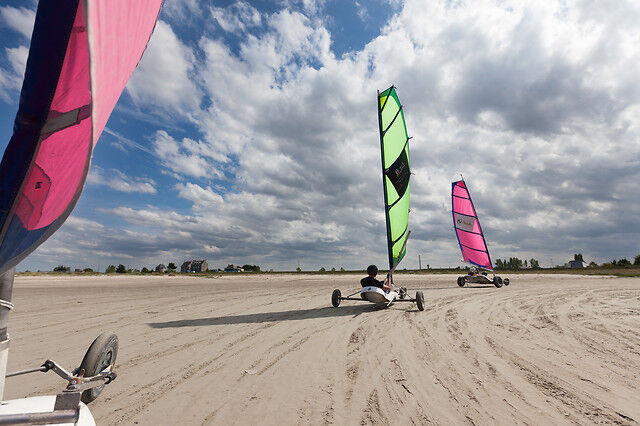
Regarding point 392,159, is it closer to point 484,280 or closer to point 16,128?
point 16,128

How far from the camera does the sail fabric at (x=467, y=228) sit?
22922 millimetres

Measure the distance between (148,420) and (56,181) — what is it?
2.88 meters

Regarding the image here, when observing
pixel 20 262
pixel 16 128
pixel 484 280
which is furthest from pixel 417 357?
pixel 484 280

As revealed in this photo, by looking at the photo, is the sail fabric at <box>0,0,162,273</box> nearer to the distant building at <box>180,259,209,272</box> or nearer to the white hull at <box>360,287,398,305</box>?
the white hull at <box>360,287,398,305</box>

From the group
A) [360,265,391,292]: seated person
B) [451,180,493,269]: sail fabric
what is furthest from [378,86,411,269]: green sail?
[451,180,493,269]: sail fabric

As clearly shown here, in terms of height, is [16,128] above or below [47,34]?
below

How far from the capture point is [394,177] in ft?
38.9

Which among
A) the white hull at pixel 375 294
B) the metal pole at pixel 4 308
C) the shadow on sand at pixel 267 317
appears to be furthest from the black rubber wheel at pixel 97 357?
the white hull at pixel 375 294

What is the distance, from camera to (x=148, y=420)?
303cm

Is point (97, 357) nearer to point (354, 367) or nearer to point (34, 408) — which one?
Result: point (34, 408)

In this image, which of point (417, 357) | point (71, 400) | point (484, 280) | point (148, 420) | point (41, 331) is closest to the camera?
point (71, 400)

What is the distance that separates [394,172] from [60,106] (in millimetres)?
11565

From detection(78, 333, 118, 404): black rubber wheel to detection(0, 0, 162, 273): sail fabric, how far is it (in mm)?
2251

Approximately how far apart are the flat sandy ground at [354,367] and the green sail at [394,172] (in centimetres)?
380
